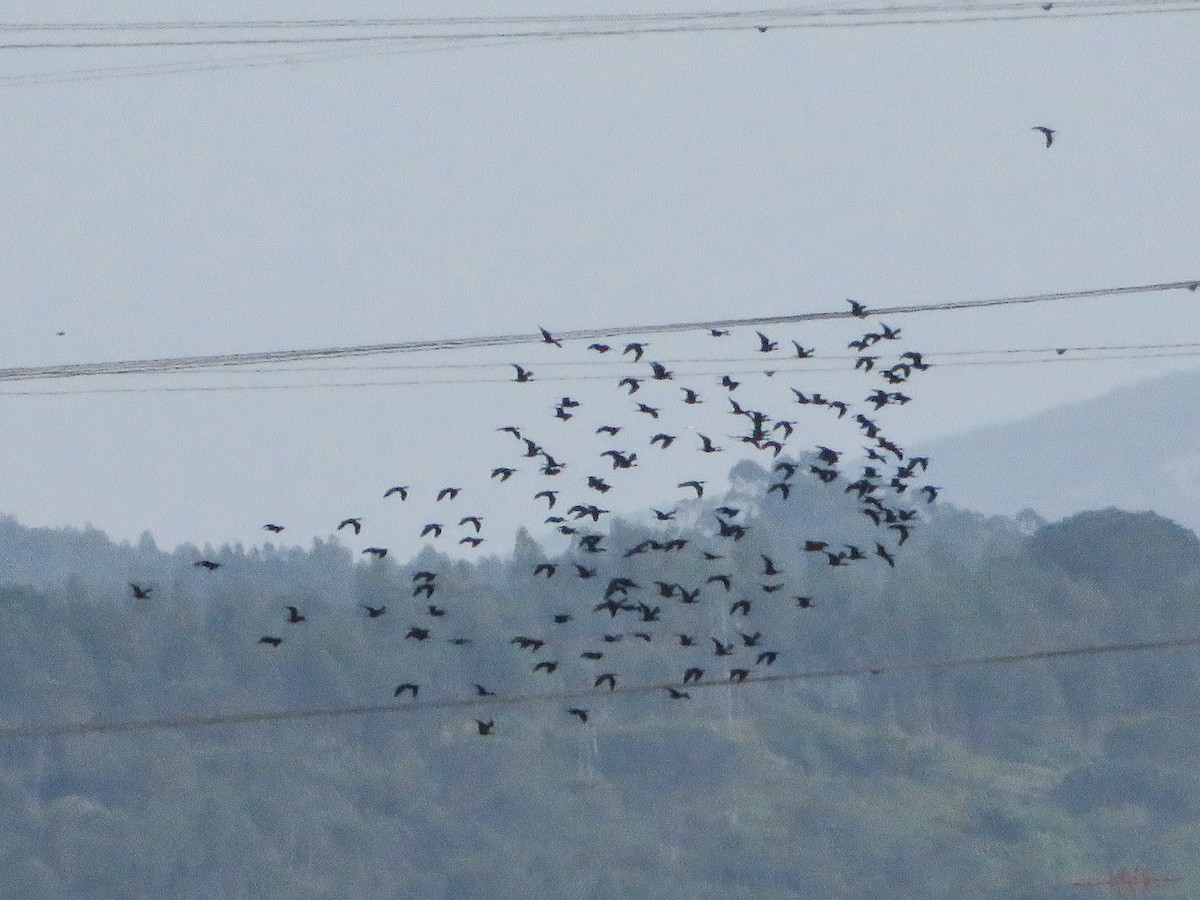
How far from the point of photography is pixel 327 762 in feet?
317

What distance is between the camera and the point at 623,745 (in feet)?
330

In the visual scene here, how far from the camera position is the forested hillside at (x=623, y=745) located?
3396 inches

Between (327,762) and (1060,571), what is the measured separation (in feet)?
102

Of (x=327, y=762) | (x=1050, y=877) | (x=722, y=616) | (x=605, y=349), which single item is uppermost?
(x=722, y=616)

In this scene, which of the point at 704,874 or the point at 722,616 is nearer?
the point at 704,874

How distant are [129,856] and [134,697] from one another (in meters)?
10.9

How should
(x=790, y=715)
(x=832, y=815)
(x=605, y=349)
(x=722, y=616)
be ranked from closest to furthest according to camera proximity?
(x=605, y=349)
(x=832, y=815)
(x=790, y=715)
(x=722, y=616)

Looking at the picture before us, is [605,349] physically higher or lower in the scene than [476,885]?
lower

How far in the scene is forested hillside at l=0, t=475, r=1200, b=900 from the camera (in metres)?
86.2

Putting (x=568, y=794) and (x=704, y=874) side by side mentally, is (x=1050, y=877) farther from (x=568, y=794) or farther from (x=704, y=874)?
(x=568, y=794)

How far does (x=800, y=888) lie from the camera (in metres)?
84.5

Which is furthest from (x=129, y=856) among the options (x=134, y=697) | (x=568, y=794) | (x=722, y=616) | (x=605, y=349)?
(x=605, y=349)

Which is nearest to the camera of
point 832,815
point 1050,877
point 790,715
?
point 1050,877

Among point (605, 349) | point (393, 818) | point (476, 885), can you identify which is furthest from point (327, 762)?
point (605, 349)
